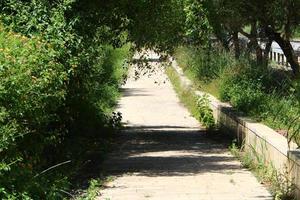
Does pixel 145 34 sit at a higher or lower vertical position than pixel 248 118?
higher

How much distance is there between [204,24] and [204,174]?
5.67 metres

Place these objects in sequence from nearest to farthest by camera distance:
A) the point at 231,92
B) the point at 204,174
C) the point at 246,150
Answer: the point at 204,174, the point at 246,150, the point at 231,92

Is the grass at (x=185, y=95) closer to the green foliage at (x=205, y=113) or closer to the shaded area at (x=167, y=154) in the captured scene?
the green foliage at (x=205, y=113)

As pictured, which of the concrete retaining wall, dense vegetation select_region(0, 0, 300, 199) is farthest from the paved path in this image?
dense vegetation select_region(0, 0, 300, 199)

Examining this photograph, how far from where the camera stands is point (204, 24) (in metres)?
15.3

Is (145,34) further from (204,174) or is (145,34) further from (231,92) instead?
(204,174)

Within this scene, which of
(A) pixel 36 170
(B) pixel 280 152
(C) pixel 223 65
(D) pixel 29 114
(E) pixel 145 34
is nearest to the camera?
(D) pixel 29 114

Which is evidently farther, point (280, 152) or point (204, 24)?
point (204, 24)

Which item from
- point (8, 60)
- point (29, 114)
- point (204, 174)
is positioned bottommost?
point (204, 174)

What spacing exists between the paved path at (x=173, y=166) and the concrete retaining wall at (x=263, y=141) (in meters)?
0.37

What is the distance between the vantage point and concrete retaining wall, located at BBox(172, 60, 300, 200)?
334 inches

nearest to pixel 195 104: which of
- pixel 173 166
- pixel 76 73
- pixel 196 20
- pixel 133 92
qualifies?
pixel 196 20

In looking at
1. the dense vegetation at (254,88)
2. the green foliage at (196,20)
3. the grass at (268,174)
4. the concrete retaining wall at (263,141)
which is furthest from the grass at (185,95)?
the grass at (268,174)

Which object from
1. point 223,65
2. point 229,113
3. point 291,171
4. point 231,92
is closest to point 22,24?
point 291,171
